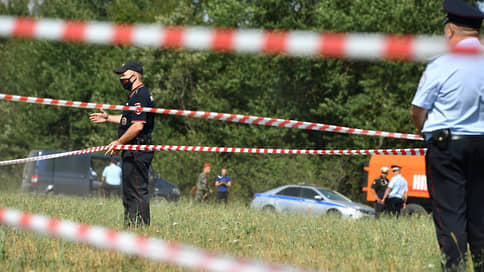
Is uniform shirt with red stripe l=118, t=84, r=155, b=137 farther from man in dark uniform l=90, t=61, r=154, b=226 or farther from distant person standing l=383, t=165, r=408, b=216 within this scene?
distant person standing l=383, t=165, r=408, b=216

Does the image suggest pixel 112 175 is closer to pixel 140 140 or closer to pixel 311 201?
pixel 311 201

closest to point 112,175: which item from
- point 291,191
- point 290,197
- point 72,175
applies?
point 72,175

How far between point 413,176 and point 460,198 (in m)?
15.2

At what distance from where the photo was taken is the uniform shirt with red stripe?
18.6 feet

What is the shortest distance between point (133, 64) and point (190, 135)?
2606cm

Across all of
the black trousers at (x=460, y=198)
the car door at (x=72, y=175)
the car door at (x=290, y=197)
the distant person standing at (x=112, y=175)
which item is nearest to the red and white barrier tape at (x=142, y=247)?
the black trousers at (x=460, y=198)

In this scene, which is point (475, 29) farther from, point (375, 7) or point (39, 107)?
point (39, 107)

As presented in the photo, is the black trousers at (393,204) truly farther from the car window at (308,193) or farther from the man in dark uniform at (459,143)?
A: the man in dark uniform at (459,143)

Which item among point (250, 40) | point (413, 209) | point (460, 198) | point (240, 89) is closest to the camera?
point (250, 40)

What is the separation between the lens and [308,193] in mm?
19141

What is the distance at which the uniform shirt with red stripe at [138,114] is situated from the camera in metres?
5.68

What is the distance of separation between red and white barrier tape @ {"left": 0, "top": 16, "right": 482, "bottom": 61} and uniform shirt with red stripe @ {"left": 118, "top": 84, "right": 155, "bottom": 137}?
2.94 meters

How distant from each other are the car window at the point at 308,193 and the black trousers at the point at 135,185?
13.7 metres

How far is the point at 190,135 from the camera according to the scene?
32.0 metres
